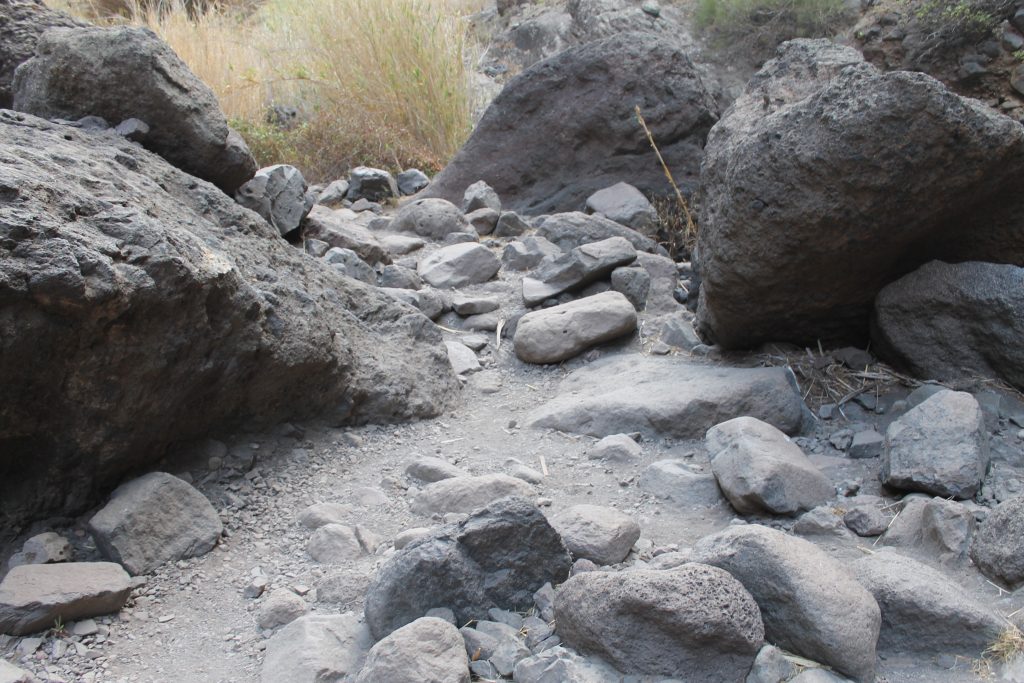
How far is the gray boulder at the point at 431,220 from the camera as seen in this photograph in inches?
199

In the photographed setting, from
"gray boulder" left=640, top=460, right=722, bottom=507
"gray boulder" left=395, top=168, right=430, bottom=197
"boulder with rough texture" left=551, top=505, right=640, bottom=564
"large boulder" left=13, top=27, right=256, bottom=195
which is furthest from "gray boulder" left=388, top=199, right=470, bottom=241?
"boulder with rough texture" left=551, top=505, right=640, bottom=564

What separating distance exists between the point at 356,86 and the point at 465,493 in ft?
17.1

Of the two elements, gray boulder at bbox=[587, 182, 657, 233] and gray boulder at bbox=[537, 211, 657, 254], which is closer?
gray boulder at bbox=[537, 211, 657, 254]

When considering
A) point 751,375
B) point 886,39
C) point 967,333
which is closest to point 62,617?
point 751,375

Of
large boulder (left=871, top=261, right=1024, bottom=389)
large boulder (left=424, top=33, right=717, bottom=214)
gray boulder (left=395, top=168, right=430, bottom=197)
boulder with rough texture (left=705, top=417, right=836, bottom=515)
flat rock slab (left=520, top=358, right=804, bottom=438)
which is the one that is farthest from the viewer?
gray boulder (left=395, top=168, right=430, bottom=197)

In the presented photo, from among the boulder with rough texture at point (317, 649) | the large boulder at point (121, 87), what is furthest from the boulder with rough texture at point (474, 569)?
the large boulder at point (121, 87)

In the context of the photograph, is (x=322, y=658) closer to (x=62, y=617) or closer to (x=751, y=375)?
(x=62, y=617)

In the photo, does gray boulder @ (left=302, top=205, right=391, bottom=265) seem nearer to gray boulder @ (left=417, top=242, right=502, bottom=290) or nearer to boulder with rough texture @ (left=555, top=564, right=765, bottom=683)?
gray boulder @ (left=417, top=242, right=502, bottom=290)

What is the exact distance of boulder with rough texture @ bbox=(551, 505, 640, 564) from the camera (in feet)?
6.78

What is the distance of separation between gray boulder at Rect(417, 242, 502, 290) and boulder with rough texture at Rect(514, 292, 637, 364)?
78 cm

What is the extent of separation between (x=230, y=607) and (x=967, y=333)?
2195 millimetres

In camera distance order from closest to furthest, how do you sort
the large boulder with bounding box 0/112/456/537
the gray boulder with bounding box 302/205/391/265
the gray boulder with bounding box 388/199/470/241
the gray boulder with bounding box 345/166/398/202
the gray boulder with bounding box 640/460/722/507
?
the large boulder with bounding box 0/112/456/537
the gray boulder with bounding box 640/460/722/507
the gray boulder with bounding box 302/205/391/265
the gray boulder with bounding box 388/199/470/241
the gray boulder with bounding box 345/166/398/202

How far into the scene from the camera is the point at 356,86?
7.00m

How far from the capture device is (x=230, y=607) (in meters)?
2.07
